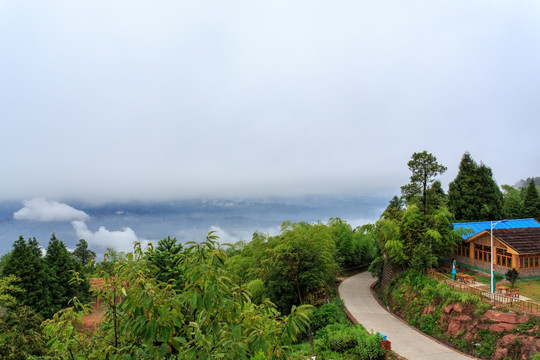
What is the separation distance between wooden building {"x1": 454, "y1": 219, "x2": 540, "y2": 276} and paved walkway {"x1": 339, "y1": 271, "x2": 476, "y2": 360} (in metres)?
6.46

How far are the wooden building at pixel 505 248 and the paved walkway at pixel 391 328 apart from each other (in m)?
6.46

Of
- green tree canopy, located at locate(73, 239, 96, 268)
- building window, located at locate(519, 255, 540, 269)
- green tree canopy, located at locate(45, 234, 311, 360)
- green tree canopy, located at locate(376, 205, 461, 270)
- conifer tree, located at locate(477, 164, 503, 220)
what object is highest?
conifer tree, located at locate(477, 164, 503, 220)

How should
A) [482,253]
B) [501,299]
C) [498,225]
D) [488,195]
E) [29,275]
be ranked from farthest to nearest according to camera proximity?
[488,195]
[29,275]
[498,225]
[482,253]
[501,299]

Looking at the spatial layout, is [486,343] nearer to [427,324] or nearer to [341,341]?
[427,324]

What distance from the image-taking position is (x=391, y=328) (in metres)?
16.0

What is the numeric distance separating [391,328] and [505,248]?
25.8ft

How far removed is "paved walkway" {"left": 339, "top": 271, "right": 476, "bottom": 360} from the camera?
1310 centimetres

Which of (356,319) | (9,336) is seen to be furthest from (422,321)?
(9,336)

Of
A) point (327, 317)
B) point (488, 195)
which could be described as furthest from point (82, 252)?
point (488, 195)

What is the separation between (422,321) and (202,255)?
16316 mm

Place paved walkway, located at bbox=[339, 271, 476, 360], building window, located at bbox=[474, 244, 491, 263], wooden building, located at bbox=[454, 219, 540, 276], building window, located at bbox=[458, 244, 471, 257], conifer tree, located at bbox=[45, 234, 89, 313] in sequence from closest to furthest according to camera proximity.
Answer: paved walkway, located at bbox=[339, 271, 476, 360] → wooden building, located at bbox=[454, 219, 540, 276] → building window, located at bbox=[474, 244, 491, 263] → building window, located at bbox=[458, 244, 471, 257] → conifer tree, located at bbox=[45, 234, 89, 313]

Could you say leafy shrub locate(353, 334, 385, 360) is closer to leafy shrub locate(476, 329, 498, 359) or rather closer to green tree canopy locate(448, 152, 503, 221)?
leafy shrub locate(476, 329, 498, 359)

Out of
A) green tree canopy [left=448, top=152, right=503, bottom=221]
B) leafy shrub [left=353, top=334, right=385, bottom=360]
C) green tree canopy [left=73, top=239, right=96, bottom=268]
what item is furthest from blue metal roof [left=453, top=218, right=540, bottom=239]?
green tree canopy [left=73, top=239, right=96, bottom=268]

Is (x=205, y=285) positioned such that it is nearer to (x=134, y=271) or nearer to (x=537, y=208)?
(x=134, y=271)
